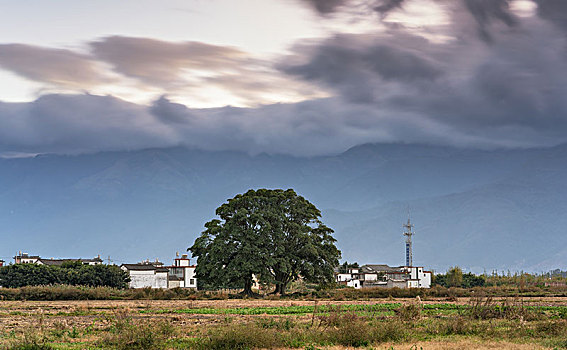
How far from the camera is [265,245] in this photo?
80.1 m

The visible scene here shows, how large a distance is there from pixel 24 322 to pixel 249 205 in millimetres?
45259

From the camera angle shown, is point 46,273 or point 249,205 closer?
point 249,205

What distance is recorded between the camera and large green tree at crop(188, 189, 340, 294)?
7706 centimetres

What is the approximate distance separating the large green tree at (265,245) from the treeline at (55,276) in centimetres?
1824

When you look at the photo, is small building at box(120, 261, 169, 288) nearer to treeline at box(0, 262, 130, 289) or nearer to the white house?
treeline at box(0, 262, 130, 289)

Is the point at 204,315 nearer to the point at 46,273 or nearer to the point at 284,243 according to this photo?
the point at 284,243

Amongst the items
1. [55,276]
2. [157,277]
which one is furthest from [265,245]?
[157,277]

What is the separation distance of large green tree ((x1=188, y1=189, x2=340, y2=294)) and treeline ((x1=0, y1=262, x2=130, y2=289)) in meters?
18.2

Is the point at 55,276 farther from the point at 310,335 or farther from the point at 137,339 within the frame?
the point at 310,335

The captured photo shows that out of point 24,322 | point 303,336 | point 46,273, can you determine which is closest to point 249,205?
point 46,273

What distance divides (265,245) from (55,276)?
3042cm

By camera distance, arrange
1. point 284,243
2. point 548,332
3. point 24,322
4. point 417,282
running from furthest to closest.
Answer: point 417,282 → point 284,243 → point 24,322 → point 548,332

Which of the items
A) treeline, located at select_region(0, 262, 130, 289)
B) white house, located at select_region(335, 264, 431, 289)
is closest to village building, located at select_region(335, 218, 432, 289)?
white house, located at select_region(335, 264, 431, 289)

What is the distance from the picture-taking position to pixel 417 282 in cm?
13638
